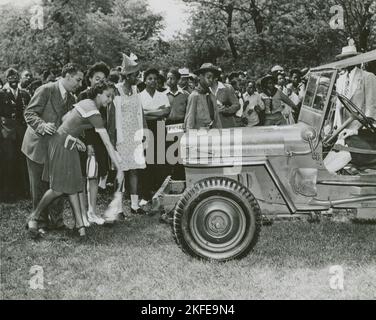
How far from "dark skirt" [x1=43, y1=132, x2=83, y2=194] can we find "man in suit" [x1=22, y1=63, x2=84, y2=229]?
129mm

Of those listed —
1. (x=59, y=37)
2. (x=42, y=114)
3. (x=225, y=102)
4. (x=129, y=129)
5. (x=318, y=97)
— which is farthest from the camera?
(x=59, y=37)

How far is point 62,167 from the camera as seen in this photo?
5508 millimetres

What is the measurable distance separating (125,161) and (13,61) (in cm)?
1249

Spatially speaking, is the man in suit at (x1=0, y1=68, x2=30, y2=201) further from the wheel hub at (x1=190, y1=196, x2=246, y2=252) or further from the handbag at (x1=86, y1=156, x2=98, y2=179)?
the wheel hub at (x1=190, y1=196, x2=246, y2=252)

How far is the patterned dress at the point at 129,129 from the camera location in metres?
6.49

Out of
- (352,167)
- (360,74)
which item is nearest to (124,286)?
(352,167)

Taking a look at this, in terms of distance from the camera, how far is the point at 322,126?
5.02m

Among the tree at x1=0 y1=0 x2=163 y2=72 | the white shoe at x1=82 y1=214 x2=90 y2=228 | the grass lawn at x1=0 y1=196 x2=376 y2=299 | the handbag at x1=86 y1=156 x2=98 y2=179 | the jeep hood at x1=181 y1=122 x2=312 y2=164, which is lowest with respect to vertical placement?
the grass lawn at x1=0 y1=196 x2=376 y2=299

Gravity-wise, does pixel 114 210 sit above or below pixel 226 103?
below

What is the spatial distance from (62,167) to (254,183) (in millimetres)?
2062

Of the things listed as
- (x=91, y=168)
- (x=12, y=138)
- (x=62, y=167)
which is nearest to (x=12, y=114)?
(x=12, y=138)

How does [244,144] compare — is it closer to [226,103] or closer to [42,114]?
[226,103]

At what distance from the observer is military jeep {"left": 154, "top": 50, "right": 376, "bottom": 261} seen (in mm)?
4723

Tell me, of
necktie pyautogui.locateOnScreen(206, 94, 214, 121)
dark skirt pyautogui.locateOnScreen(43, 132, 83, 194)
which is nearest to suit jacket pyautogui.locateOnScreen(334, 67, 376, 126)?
necktie pyautogui.locateOnScreen(206, 94, 214, 121)
